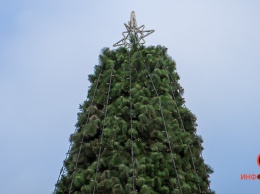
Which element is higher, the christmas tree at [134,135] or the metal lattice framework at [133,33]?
the metal lattice framework at [133,33]

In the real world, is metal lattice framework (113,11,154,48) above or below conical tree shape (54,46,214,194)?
above

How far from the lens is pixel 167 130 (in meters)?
5.53

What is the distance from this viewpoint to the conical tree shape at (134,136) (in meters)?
4.99

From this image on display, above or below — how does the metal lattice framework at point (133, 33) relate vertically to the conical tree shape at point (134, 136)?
above

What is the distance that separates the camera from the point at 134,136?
5.36 m

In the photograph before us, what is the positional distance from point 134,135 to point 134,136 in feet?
0.05

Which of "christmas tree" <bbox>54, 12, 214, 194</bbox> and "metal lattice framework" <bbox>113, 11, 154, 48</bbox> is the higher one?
"metal lattice framework" <bbox>113, 11, 154, 48</bbox>

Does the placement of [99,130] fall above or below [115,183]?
above

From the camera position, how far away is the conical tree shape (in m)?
4.99

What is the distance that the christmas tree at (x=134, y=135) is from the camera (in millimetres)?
4996

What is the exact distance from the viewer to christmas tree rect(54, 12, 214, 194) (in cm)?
500

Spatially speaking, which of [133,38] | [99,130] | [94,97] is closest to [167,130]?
[99,130]

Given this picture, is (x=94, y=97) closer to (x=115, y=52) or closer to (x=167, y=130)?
(x=115, y=52)

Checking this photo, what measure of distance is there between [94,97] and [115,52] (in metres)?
1.09
